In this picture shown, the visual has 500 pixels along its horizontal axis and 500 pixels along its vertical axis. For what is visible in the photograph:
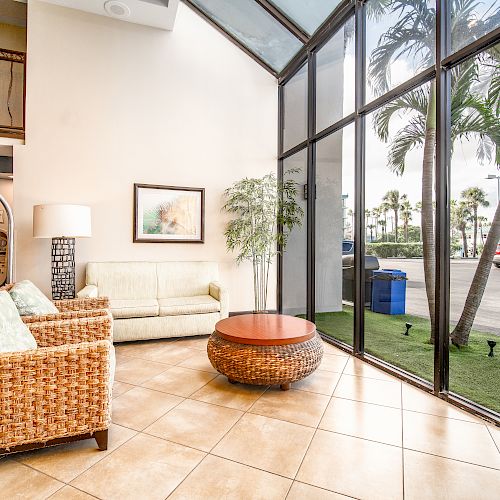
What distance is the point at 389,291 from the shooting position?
11.1 feet

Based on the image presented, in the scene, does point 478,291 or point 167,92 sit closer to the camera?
point 478,291

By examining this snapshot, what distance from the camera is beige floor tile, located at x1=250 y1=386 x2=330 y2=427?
2.33 metres

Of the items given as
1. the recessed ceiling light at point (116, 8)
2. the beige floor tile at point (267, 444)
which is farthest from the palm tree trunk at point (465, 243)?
the recessed ceiling light at point (116, 8)

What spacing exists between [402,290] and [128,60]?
4532mm

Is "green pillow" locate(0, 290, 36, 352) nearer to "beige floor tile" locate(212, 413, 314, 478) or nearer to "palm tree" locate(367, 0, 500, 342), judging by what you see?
"beige floor tile" locate(212, 413, 314, 478)

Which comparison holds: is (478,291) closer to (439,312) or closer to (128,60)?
(439,312)

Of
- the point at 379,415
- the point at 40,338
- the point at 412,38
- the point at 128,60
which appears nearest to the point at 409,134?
the point at 412,38

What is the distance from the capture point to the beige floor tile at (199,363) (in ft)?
10.7

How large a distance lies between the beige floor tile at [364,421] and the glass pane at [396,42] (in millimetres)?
2663

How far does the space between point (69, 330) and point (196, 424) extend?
44.1 inches

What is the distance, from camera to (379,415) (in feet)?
7.73

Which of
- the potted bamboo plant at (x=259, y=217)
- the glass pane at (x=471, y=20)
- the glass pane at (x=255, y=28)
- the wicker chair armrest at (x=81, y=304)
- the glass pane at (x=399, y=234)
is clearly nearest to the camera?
the glass pane at (x=471, y=20)

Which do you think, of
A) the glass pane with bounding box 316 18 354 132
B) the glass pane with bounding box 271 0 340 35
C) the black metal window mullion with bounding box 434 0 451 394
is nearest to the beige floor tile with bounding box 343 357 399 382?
the black metal window mullion with bounding box 434 0 451 394

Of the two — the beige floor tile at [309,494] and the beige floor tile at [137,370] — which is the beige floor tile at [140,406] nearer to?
the beige floor tile at [137,370]
